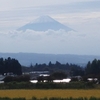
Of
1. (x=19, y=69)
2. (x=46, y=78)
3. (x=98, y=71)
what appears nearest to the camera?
(x=46, y=78)

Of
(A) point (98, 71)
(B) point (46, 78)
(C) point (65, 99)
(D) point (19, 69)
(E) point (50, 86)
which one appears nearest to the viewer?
(C) point (65, 99)

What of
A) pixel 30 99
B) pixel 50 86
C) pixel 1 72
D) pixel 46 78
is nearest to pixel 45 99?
pixel 30 99

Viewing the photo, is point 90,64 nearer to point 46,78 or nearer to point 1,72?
point 1,72

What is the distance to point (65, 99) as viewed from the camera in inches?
1188

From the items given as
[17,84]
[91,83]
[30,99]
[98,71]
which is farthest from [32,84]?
[98,71]

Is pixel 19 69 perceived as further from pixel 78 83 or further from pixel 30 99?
pixel 30 99

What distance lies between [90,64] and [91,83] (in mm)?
26056

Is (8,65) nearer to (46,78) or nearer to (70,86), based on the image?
(46,78)

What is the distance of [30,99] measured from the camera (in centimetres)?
3075

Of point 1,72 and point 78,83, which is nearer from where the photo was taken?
point 78,83

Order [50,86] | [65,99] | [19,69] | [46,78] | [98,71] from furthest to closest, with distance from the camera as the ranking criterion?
[19,69]
[98,71]
[46,78]
[50,86]
[65,99]

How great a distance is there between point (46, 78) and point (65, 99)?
2528 centimetres

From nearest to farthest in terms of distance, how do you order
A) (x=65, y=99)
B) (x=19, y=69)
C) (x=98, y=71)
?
(x=65, y=99) < (x=98, y=71) < (x=19, y=69)

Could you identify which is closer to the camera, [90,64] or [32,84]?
[32,84]
